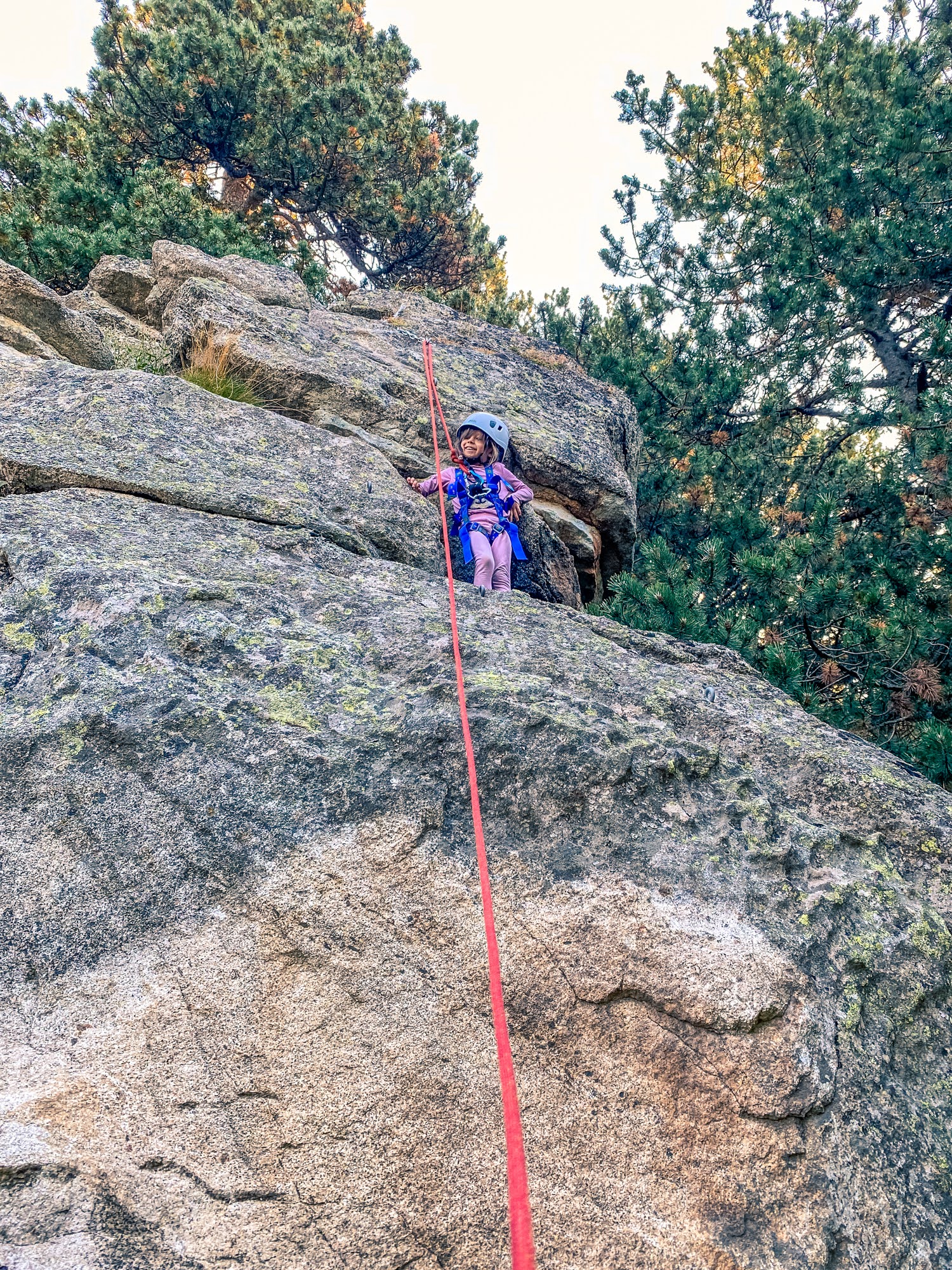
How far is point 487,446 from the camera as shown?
604 cm

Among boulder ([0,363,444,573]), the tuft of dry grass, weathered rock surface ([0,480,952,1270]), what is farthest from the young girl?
weathered rock surface ([0,480,952,1270])

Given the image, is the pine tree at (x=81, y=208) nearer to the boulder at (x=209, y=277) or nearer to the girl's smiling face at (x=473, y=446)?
the boulder at (x=209, y=277)

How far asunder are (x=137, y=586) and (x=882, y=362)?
9283 mm

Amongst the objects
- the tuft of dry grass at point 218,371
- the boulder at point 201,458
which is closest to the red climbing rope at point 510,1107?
the boulder at point 201,458

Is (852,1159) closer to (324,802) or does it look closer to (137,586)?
(324,802)

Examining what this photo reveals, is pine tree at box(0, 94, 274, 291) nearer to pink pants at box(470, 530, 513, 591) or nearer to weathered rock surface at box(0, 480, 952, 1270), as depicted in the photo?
pink pants at box(470, 530, 513, 591)

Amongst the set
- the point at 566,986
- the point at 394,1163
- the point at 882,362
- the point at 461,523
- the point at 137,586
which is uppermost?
the point at 882,362

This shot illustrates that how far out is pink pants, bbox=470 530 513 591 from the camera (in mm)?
5094

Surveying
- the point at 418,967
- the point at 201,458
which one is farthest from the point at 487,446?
the point at 418,967

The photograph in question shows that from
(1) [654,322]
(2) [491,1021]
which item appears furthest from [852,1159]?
(1) [654,322]

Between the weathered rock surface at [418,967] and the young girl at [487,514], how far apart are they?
219 cm

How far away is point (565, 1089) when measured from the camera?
209 cm

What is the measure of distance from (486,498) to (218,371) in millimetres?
2012

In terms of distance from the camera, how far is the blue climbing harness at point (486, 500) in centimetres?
523
